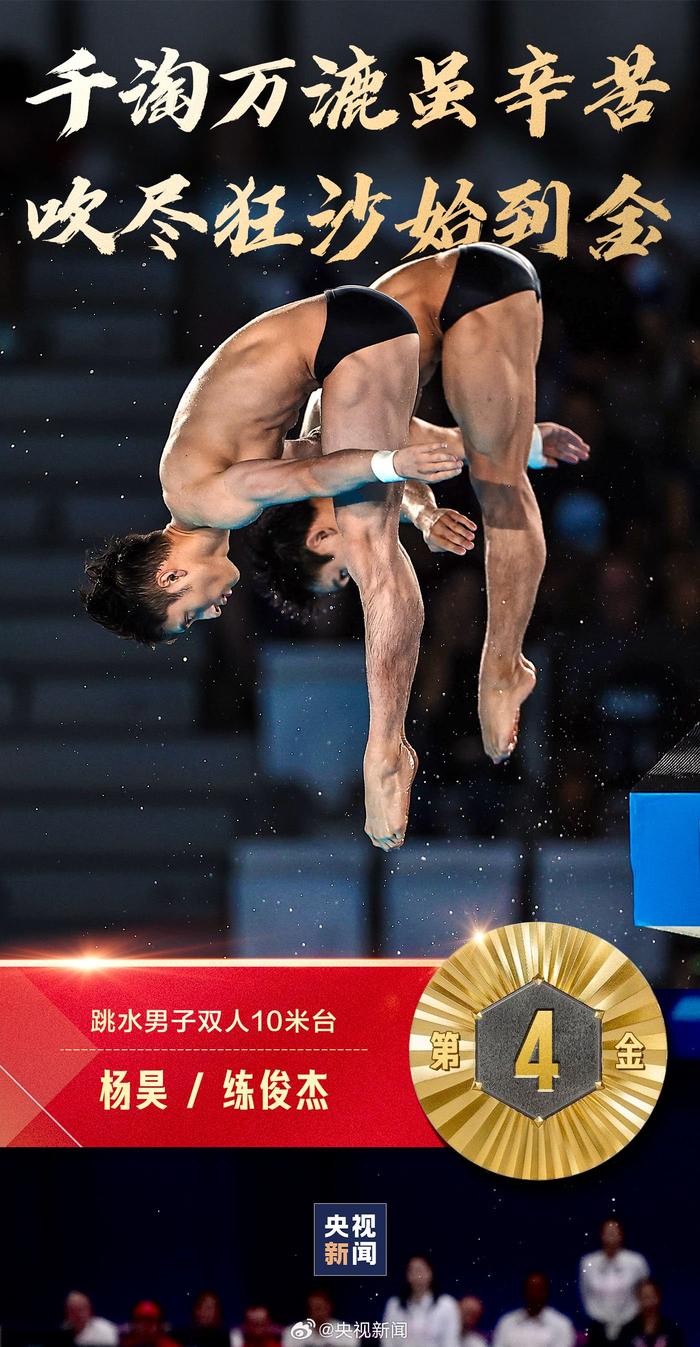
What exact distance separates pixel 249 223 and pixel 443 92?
52cm

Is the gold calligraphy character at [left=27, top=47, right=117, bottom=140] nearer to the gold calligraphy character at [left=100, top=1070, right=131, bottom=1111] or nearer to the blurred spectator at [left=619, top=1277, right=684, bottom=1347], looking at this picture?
the gold calligraphy character at [left=100, top=1070, right=131, bottom=1111]

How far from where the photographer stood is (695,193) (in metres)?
3.32

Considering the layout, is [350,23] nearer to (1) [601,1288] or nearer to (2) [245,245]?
(2) [245,245]

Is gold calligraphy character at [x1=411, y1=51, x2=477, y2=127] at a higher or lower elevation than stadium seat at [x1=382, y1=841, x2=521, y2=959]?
higher

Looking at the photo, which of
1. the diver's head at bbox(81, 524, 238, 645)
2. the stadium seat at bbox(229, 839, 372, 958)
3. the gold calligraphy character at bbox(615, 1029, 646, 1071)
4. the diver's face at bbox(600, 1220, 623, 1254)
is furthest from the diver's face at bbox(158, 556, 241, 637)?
the diver's face at bbox(600, 1220, 623, 1254)

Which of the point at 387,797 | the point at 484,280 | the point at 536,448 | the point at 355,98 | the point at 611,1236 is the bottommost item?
the point at 611,1236

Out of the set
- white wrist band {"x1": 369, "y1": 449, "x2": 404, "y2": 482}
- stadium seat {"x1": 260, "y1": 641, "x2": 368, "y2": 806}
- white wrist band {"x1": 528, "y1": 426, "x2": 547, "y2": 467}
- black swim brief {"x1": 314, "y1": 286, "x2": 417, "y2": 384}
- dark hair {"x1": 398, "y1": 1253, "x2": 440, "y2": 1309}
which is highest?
black swim brief {"x1": 314, "y1": 286, "x2": 417, "y2": 384}

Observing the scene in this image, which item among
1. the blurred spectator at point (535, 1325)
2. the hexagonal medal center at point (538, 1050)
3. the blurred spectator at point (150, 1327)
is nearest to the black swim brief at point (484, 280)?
the hexagonal medal center at point (538, 1050)

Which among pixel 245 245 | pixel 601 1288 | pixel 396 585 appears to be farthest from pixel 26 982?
pixel 245 245

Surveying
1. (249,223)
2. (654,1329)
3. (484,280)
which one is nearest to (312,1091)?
(654,1329)

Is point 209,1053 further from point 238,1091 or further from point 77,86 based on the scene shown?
point 77,86

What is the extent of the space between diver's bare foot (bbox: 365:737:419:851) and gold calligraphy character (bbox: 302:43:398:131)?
139 centimetres

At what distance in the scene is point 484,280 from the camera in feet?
10.9

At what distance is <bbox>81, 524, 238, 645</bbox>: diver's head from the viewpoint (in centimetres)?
332
